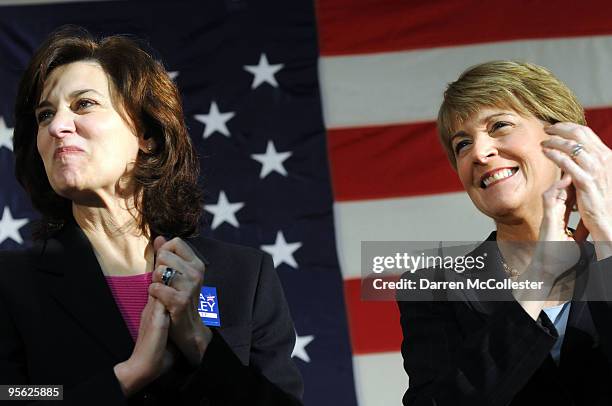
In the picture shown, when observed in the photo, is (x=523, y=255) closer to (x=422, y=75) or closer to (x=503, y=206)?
(x=503, y=206)

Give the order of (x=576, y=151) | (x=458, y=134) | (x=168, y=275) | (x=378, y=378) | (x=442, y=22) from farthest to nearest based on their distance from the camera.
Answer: (x=442, y=22) → (x=378, y=378) → (x=458, y=134) → (x=576, y=151) → (x=168, y=275)

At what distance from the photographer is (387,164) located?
3570 millimetres

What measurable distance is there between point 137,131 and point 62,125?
0.55ft

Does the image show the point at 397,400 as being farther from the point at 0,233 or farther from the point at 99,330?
the point at 99,330

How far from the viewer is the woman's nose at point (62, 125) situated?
78.4 inches

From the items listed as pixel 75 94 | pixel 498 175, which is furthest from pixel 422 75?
pixel 75 94

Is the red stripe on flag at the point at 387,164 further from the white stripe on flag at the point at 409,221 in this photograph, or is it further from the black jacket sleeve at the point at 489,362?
the black jacket sleeve at the point at 489,362

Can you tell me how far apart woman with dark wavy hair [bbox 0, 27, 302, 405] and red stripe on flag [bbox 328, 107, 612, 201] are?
1.36m

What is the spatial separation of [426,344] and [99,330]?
63 centimetres

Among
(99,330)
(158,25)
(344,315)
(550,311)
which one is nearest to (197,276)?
(99,330)

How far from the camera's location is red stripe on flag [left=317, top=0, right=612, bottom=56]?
11.9 feet

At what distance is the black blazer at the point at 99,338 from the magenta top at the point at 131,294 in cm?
4

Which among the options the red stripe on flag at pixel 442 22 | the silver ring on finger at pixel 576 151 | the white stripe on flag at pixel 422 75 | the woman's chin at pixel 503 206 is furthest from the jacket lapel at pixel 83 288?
the red stripe on flag at pixel 442 22

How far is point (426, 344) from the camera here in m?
2.02
